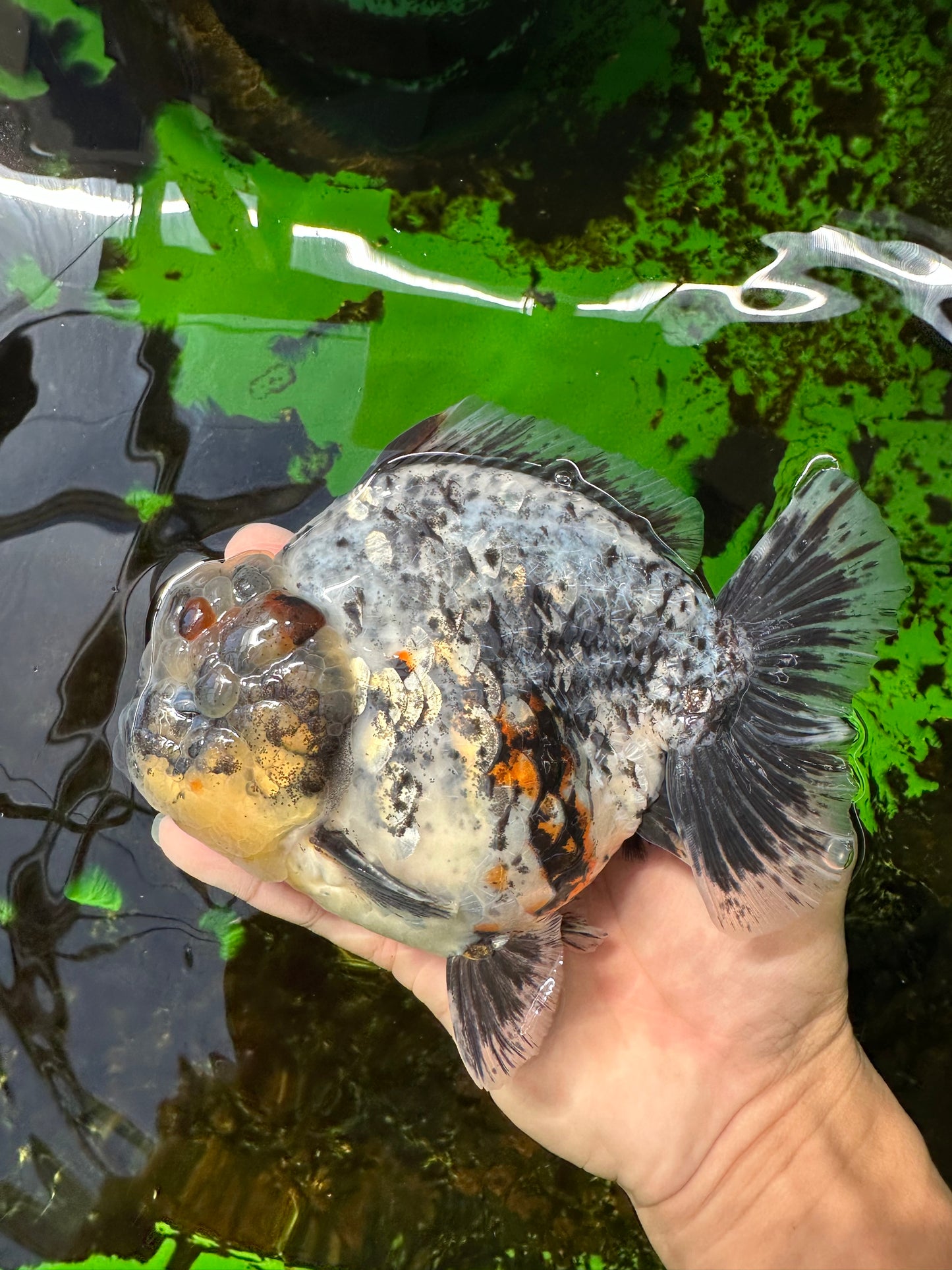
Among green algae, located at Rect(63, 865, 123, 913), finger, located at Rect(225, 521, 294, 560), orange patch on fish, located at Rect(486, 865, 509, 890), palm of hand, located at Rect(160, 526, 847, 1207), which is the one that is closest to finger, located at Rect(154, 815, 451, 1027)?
palm of hand, located at Rect(160, 526, 847, 1207)

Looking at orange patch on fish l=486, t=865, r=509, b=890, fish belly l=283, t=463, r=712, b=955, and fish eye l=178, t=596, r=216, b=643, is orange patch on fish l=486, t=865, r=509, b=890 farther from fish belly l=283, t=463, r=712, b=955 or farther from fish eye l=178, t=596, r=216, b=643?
fish eye l=178, t=596, r=216, b=643

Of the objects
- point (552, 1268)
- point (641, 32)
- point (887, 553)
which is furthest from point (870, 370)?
point (552, 1268)

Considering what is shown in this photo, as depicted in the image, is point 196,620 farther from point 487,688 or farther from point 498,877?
point 498,877

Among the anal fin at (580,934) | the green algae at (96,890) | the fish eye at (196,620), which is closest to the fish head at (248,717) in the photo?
the fish eye at (196,620)

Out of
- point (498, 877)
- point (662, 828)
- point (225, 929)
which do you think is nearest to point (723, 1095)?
point (662, 828)

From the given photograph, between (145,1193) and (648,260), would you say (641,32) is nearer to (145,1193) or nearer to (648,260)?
(648,260)

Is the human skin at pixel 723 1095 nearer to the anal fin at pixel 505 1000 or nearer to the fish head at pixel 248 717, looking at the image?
the anal fin at pixel 505 1000
